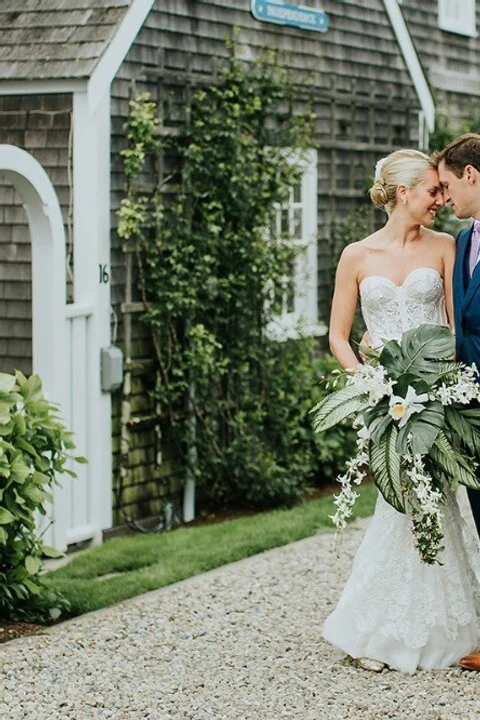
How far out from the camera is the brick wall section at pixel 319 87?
31.6ft

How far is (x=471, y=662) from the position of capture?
19.5 feet

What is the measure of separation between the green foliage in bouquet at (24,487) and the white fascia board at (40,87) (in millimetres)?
2625

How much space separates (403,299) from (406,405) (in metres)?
0.57

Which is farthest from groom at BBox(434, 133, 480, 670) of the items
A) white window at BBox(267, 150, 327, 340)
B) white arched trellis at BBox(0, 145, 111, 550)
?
white window at BBox(267, 150, 327, 340)

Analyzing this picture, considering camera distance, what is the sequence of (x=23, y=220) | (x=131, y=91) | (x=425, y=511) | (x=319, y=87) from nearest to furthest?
(x=425, y=511) → (x=23, y=220) → (x=131, y=91) → (x=319, y=87)

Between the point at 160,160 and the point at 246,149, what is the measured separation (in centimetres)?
83

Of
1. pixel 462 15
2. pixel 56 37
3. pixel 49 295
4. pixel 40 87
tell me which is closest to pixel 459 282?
pixel 49 295

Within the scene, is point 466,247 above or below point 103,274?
above

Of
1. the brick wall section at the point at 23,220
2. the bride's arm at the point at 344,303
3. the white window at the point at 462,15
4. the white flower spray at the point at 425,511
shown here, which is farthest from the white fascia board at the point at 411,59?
the white flower spray at the point at 425,511

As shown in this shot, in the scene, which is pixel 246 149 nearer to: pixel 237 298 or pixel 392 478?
pixel 237 298

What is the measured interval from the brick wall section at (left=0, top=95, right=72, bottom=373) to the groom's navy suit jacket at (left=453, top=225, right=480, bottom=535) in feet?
12.5

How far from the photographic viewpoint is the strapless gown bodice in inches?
240

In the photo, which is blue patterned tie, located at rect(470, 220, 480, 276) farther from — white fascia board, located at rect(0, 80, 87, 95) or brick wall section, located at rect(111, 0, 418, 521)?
brick wall section, located at rect(111, 0, 418, 521)

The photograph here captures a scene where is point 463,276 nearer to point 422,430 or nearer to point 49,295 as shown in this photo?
point 422,430
